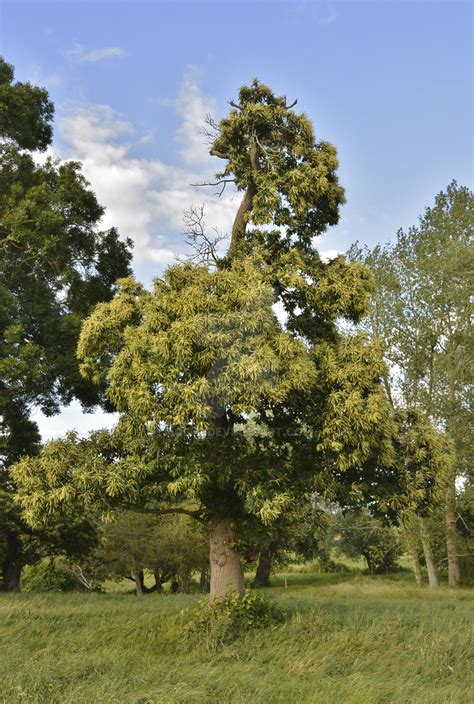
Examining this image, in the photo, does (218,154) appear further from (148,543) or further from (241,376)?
(148,543)

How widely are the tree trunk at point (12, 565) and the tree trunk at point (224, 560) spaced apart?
12.9m

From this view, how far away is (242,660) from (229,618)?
148 cm

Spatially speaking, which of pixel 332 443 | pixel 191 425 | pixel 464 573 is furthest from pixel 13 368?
pixel 464 573

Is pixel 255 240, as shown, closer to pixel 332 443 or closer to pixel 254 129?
pixel 254 129

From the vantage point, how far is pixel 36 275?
19.0 meters

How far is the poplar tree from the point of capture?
32.9ft

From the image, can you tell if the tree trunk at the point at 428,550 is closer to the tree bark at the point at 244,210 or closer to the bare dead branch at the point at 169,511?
the bare dead branch at the point at 169,511

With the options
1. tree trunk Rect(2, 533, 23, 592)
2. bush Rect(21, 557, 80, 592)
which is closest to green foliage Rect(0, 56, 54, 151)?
tree trunk Rect(2, 533, 23, 592)

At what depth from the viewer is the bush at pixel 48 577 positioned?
29652 mm

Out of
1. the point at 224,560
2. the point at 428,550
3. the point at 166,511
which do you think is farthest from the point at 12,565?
the point at 428,550

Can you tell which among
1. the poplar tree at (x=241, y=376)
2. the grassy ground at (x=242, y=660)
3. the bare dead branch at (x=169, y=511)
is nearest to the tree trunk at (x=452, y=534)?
the grassy ground at (x=242, y=660)

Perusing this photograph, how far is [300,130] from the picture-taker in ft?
44.8

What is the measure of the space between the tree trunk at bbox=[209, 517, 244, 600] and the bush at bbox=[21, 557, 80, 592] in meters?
20.4

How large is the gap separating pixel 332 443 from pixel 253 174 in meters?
6.78
